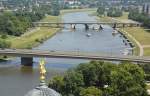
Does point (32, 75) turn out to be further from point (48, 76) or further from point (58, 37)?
point (58, 37)

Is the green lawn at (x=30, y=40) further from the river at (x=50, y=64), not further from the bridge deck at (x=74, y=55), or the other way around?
the bridge deck at (x=74, y=55)

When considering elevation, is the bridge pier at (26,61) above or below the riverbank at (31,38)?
above

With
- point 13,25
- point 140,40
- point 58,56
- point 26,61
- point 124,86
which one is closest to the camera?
point 124,86

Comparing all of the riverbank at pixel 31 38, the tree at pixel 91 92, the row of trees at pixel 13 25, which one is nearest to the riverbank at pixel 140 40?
the riverbank at pixel 31 38

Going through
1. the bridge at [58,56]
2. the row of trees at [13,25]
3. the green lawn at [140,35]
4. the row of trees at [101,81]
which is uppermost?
the row of trees at [101,81]

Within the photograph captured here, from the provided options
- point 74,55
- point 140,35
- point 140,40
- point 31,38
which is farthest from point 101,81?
point 140,35

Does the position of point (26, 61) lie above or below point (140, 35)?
above

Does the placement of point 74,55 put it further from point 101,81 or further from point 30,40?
point 30,40

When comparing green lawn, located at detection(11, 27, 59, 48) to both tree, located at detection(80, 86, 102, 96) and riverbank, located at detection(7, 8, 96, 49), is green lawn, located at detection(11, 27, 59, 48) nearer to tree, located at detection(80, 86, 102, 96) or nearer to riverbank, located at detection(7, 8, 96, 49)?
riverbank, located at detection(7, 8, 96, 49)

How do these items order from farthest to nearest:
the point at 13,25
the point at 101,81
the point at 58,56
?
the point at 13,25, the point at 58,56, the point at 101,81
